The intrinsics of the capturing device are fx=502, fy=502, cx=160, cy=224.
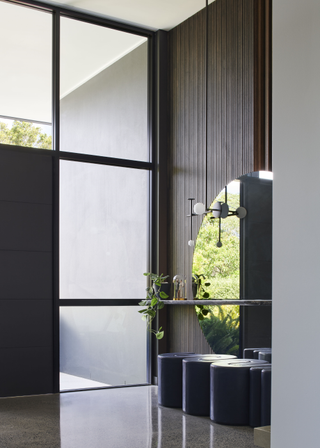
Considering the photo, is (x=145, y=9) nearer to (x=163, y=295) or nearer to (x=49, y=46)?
(x=49, y=46)

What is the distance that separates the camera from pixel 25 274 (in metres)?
5.23

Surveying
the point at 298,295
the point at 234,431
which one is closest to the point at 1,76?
the point at 234,431

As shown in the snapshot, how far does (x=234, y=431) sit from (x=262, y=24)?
352cm

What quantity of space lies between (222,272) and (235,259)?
0.24m

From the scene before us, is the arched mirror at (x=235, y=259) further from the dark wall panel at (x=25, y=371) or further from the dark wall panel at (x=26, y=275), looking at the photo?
the dark wall panel at (x=25, y=371)

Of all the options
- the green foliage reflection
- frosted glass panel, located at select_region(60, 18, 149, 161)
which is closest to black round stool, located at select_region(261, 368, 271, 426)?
frosted glass panel, located at select_region(60, 18, 149, 161)

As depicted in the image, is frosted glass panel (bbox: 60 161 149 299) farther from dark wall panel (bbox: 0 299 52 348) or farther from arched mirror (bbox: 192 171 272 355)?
arched mirror (bbox: 192 171 272 355)

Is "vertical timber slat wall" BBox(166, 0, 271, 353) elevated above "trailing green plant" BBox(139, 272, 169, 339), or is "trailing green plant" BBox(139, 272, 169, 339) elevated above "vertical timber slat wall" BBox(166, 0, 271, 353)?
"vertical timber slat wall" BBox(166, 0, 271, 353)

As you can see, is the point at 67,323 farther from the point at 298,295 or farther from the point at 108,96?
the point at 298,295

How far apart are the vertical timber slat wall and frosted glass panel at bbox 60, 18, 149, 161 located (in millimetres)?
418

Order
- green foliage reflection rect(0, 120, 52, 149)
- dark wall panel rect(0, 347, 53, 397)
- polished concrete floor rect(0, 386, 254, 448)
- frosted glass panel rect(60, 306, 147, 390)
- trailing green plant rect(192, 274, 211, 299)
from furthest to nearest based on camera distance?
1. frosted glass panel rect(60, 306, 147, 390)
2. green foliage reflection rect(0, 120, 52, 149)
3. trailing green plant rect(192, 274, 211, 299)
4. dark wall panel rect(0, 347, 53, 397)
5. polished concrete floor rect(0, 386, 254, 448)

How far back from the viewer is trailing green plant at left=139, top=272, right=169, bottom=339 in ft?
18.0

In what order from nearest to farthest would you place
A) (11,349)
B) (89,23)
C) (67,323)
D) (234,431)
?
(234,431), (11,349), (67,323), (89,23)

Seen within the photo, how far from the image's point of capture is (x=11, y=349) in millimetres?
5094
